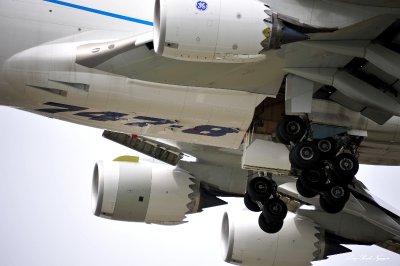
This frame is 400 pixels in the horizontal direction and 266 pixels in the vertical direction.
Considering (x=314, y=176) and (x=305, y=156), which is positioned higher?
(x=305, y=156)

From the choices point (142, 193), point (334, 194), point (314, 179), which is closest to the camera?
point (314, 179)

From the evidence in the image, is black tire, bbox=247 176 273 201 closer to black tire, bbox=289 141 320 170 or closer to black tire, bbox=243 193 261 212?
black tire, bbox=243 193 261 212

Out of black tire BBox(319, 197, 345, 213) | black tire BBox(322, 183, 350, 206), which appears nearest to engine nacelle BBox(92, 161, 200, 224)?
black tire BBox(319, 197, 345, 213)

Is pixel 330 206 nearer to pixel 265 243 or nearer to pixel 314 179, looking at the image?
pixel 314 179

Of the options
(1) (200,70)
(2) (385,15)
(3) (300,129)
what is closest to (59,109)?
(1) (200,70)

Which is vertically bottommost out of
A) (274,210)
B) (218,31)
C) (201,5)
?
(274,210)

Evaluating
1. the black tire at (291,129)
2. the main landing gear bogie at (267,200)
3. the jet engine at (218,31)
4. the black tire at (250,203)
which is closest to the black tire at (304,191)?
the black tire at (291,129)

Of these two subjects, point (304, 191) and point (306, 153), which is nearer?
point (306, 153)

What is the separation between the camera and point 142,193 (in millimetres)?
25219

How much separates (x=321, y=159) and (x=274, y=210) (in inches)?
89.6

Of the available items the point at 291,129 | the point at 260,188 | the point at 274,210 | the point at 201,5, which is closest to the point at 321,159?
the point at 291,129

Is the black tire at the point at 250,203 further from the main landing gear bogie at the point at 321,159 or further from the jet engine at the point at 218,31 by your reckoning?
the jet engine at the point at 218,31

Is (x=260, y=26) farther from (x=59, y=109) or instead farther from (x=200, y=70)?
(x=59, y=109)

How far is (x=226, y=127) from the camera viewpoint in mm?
22719
